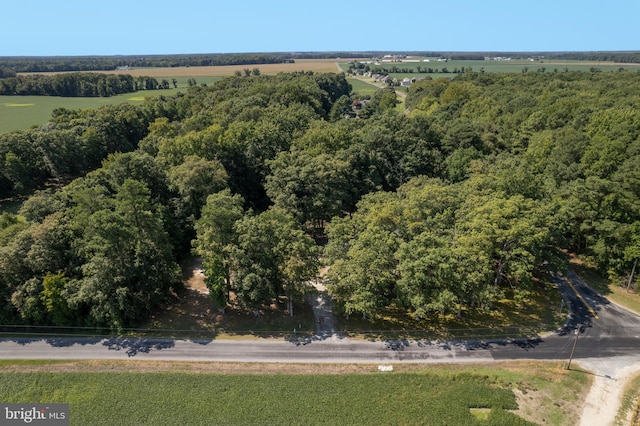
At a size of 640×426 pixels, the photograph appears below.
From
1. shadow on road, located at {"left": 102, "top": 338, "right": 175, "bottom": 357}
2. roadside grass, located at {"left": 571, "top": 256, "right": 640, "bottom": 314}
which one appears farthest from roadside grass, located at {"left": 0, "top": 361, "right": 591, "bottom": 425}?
roadside grass, located at {"left": 571, "top": 256, "right": 640, "bottom": 314}

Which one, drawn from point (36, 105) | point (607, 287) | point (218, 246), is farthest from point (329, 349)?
point (36, 105)

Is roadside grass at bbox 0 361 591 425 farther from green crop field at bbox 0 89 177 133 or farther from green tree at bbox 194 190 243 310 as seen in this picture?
green crop field at bbox 0 89 177 133

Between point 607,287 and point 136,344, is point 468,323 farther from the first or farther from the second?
point 136,344

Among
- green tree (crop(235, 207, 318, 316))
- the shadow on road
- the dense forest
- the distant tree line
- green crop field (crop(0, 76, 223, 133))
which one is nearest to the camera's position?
the shadow on road

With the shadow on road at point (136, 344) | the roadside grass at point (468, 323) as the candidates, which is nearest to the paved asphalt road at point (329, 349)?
the shadow on road at point (136, 344)

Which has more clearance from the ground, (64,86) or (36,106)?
(64,86)

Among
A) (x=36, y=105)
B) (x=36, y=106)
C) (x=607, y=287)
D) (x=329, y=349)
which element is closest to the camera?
(x=329, y=349)

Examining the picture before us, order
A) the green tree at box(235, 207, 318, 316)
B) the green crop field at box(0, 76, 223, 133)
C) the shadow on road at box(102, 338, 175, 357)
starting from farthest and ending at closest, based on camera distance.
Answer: the green crop field at box(0, 76, 223, 133) → the green tree at box(235, 207, 318, 316) → the shadow on road at box(102, 338, 175, 357)
